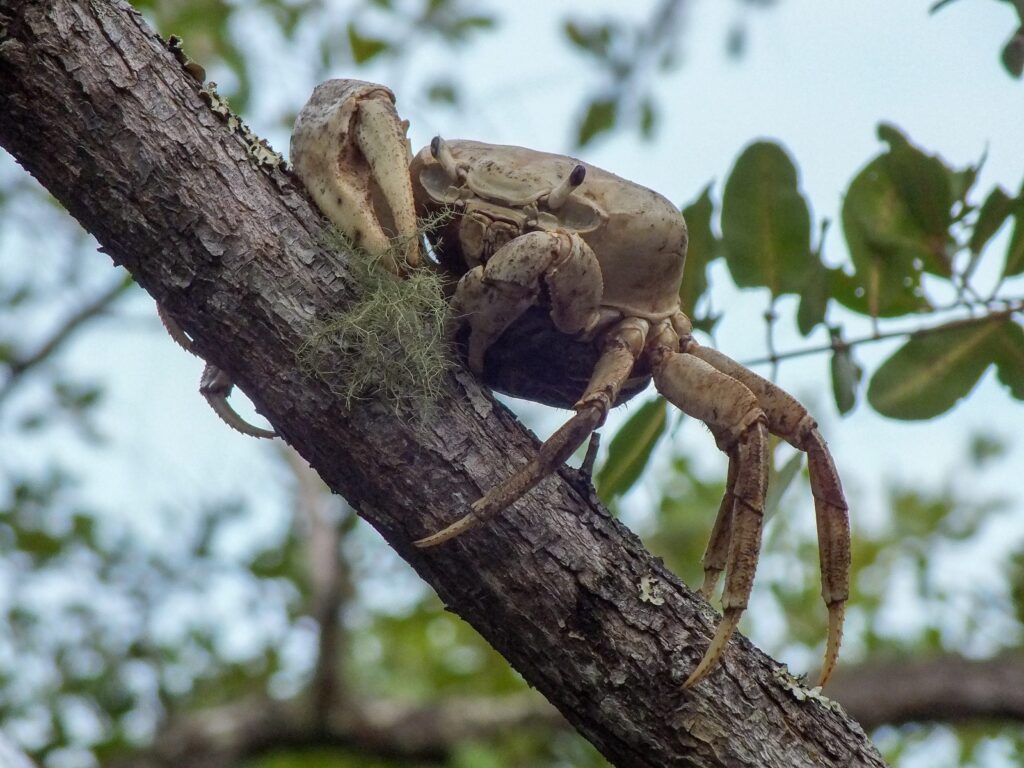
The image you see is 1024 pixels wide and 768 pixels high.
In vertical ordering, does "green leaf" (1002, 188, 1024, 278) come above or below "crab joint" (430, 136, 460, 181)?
above

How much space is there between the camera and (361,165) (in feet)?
6.50

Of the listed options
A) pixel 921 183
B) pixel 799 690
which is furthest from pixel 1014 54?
pixel 799 690

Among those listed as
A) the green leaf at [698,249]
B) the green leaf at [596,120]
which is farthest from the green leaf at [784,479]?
the green leaf at [596,120]

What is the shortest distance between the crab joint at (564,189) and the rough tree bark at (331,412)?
32cm

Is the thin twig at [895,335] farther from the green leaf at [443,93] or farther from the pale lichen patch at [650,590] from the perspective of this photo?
the green leaf at [443,93]

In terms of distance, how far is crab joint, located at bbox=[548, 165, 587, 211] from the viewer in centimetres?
190

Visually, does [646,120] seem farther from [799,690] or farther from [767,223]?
[799,690]

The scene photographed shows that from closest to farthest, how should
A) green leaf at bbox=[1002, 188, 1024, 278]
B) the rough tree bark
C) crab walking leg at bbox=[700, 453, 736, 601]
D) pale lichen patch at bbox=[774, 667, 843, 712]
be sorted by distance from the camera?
1. the rough tree bark
2. pale lichen patch at bbox=[774, 667, 843, 712]
3. crab walking leg at bbox=[700, 453, 736, 601]
4. green leaf at bbox=[1002, 188, 1024, 278]

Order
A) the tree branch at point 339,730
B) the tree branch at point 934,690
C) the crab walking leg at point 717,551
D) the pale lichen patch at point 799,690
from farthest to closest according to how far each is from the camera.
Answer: the tree branch at point 339,730 → the tree branch at point 934,690 → the crab walking leg at point 717,551 → the pale lichen patch at point 799,690

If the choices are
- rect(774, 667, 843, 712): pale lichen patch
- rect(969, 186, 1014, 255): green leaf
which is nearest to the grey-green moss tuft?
rect(774, 667, 843, 712): pale lichen patch

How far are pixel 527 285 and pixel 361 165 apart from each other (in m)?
0.40

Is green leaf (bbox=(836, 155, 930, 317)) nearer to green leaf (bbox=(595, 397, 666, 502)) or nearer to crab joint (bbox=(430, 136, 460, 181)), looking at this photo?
green leaf (bbox=(595, 397, 666, 502))

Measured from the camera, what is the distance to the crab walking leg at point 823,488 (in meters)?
2.06

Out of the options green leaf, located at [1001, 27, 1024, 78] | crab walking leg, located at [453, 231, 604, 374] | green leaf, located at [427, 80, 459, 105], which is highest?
green leaf, located at [427, 80, 459, 105]
